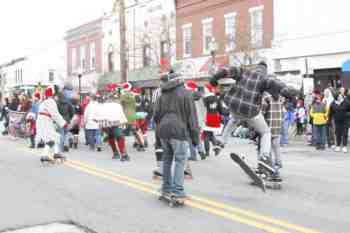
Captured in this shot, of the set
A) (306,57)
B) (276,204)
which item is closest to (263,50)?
(306,57)

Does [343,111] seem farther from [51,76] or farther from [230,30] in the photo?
[51,76]

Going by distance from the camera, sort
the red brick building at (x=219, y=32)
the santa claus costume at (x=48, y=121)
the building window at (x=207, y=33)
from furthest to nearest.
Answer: the building window at (x=207, y=33) < the red brick building at (x=219, y=32) < the santa claus costume at (x=48, y=121)

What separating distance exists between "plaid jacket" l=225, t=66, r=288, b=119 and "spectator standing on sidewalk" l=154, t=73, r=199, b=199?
4.06 ft

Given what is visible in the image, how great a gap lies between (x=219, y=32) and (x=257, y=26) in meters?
3.19

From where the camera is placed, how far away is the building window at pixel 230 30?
27719 mm

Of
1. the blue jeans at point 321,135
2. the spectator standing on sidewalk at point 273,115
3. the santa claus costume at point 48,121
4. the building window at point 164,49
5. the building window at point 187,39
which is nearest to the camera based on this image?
the spectator standing on sidewalk at point 273,115

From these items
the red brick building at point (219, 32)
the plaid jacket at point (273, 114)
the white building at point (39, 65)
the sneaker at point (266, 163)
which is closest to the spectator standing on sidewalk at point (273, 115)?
the plaid jacket at point (273, 114)

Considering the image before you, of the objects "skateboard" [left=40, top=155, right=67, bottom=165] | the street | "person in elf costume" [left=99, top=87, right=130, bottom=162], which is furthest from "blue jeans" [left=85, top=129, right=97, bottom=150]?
the street

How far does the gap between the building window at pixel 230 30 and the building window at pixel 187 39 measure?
4.05 meters

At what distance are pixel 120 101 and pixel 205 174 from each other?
514 centimetres

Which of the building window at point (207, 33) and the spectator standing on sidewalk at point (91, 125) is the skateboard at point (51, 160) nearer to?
the spectator standing on sidewalk at point (91, 125)

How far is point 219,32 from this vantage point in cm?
2962

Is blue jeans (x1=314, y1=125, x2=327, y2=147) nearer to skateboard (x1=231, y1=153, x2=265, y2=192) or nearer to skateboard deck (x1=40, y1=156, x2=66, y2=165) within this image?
skateboard (x1=231, y1=153, x2=265, y2=192)

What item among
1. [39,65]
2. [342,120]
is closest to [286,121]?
[342,120]
